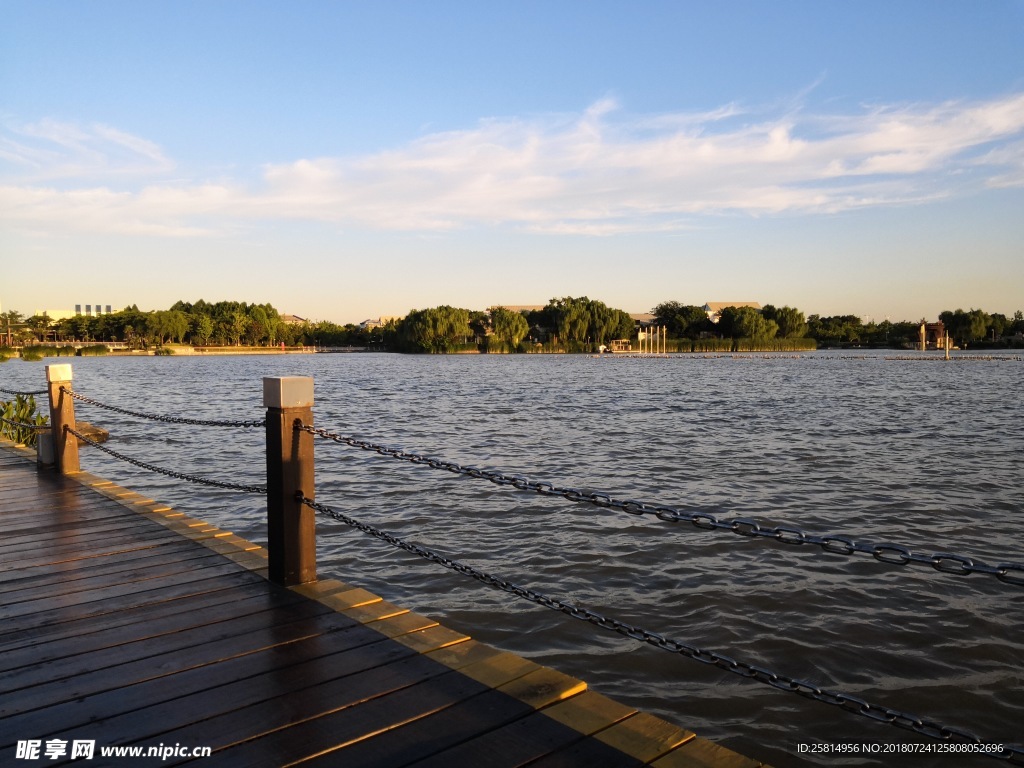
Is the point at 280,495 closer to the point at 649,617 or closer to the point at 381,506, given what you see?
the point at 649,617

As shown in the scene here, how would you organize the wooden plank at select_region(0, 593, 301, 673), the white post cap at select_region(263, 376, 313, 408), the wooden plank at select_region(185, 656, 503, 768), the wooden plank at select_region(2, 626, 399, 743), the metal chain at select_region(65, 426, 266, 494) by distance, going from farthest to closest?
the metal chain at select_region(65, 426, 266, 494)
the white post cap at select_region(263, 376, 313, 408)
the wooden plank at select_region(0, 593, 301, 673)
the wooden plank at select_region(2, 626, 399, 743)
the wooden plank at select_region(185, 656, 503, 768)

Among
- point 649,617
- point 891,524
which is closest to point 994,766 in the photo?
point 649,617

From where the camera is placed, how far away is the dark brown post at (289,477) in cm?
414

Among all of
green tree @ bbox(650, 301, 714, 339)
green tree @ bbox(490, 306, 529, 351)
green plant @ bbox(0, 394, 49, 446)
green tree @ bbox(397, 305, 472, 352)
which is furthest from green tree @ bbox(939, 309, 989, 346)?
green plant @ bbox(0, 394, 49, 446)

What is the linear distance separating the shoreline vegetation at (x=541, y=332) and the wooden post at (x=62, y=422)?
10799 cm

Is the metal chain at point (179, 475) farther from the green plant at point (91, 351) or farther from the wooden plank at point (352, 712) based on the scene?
the green plant at point (91, 351)

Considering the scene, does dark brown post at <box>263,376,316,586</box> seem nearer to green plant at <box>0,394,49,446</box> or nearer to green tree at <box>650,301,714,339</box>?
green plant at <box>0,394,49,446</box>

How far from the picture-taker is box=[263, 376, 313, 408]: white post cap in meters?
4.12

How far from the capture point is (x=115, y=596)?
409 centimetres

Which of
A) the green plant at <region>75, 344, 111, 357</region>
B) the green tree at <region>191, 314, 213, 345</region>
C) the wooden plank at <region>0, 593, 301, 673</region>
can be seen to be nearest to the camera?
the wooden plank at <region>0, 593, 301, 673</region>

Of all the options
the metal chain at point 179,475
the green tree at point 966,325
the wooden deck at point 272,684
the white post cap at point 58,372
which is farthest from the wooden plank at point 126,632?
the green tree at point 966,325

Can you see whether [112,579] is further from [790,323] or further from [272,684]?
[790,323]

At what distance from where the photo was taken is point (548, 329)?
136375 mm

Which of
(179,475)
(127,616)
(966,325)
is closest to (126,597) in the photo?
(127,616)
